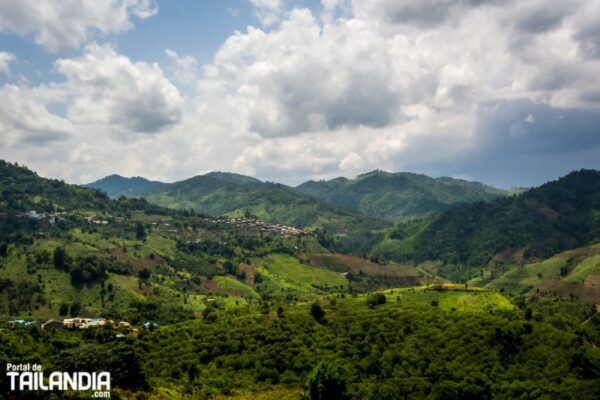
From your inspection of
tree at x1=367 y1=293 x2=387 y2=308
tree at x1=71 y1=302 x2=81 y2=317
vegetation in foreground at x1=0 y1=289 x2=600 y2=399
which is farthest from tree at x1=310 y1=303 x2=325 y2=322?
tree at x1=71 y1=302 x2=81 y2=317

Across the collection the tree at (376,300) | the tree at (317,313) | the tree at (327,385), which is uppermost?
the tree at (376,300)

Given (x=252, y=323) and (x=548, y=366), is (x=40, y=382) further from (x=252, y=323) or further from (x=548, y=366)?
(x=548, y=366)

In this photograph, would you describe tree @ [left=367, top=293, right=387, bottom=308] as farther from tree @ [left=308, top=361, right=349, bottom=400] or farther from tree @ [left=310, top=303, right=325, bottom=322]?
tree @ [left=308, top=361, right=349, bottom=400]

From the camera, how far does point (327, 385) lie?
321 ft

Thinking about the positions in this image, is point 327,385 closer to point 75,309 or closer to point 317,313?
point 317,313

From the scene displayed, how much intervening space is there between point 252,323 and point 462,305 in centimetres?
9215

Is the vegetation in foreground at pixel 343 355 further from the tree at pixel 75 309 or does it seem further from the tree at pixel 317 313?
the tree at pixel 75 309

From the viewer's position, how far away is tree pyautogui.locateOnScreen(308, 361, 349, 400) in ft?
320

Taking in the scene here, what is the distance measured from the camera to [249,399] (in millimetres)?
95250

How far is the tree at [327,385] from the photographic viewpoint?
97.5 metres

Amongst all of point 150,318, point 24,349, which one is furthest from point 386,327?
point 150,318

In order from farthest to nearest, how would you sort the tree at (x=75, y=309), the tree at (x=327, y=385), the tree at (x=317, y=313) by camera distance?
the tree at (x=75, y=309)
the tree at (x=317, y=313)
the tree at (x=327, y=385)

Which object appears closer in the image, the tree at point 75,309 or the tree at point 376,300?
the tree at point 376,300

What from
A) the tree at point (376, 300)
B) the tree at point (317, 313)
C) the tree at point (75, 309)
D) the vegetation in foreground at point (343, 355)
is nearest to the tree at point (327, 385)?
the vegetation in foreground at point (343, 355)
